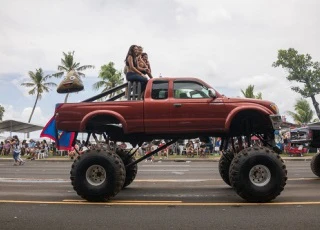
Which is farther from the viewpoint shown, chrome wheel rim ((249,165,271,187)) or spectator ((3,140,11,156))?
spectator ((3,140,11,156))

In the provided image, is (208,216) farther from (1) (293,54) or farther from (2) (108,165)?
(1) (293,54)

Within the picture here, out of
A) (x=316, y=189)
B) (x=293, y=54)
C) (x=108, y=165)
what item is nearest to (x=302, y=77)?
(x=293, y=54)

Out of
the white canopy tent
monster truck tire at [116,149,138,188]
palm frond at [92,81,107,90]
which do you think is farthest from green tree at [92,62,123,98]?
monster truck tire at [116,149,138,188]

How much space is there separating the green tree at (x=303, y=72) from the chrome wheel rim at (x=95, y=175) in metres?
44.8

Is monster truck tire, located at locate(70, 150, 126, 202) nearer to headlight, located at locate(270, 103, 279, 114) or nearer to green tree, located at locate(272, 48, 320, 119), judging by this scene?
headlight, located at locate(270, 103, 279, 114)

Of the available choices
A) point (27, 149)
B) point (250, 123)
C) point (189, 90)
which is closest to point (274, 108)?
point (250, 123)

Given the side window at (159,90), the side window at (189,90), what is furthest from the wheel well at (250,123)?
the side window at (159,90)

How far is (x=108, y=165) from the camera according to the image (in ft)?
24.0

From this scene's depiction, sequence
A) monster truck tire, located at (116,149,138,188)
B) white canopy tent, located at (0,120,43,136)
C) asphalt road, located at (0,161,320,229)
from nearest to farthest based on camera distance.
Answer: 1. asphalt road, located at (0,161,320,229)
2. monster truck tire, located at (116,149,138,188)
3. white canopy tent, located at (0,120,43,136)

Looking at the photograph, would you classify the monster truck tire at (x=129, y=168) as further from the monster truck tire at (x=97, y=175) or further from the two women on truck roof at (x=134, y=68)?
the monster truck tire at (x=97, y=175)

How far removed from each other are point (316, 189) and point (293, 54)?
4269 cm

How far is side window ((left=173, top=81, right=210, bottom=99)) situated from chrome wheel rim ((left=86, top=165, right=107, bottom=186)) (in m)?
2.07

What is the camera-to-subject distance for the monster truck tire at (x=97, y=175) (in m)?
7.30

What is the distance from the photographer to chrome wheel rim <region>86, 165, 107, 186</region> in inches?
292
